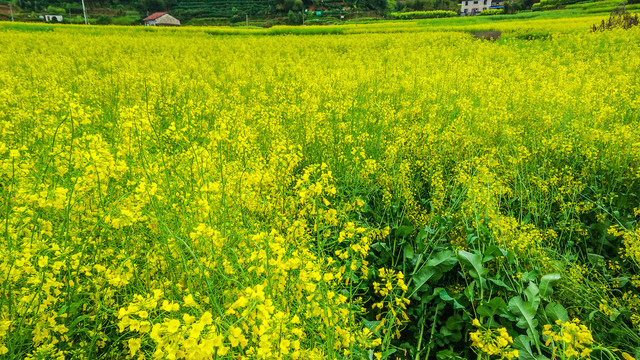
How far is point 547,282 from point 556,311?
0.18 m

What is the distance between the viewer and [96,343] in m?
1.75

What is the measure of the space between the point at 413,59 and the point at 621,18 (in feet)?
43.4

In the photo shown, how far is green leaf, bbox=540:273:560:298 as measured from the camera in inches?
85.6

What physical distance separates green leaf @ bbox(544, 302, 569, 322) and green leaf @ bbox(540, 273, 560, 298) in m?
0.07

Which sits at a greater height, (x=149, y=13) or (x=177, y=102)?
(x=149, y=13)

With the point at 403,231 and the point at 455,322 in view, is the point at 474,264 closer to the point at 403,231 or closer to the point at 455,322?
the point at 455,322

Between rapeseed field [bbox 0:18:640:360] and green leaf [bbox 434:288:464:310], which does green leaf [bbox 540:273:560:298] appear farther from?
green leaf [bbox 434:288:464:310]

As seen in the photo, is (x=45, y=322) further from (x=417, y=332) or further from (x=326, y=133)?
(x=326, y=133)

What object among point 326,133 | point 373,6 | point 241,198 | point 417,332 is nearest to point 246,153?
point 326,133

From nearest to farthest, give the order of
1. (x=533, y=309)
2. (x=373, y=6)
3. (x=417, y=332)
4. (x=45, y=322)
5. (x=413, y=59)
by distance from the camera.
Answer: (x=45, y=322) < (x=533, y=309) < (x=417, y=332) < (x=413, y=59) < (x=373, y=6)

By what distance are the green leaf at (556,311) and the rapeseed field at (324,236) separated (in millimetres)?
12

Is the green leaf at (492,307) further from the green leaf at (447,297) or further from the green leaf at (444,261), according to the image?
the green leaf at (444,261)

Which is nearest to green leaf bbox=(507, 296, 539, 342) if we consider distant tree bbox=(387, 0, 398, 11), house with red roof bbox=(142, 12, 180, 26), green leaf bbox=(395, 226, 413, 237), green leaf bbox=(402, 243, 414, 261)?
green leaf bbox=(402, 243, 414, 261)

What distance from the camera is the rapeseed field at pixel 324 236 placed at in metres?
1.58
